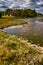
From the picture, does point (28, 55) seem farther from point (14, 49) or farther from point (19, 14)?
point (19, 14)

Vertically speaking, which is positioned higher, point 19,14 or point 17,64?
point 17,64

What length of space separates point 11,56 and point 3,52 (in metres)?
1.12

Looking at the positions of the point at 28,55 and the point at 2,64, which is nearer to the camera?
the point at 2,64

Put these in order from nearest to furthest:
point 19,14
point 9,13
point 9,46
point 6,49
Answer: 1. point 6,49
2. point 9,46
3. point 19,14
4. point 9,13

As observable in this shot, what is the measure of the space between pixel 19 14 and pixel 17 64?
154 metres

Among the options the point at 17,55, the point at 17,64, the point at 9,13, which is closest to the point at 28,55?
the point at 17,55

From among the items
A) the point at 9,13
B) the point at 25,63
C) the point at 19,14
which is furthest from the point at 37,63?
the point at 9,13

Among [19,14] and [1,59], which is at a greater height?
[1,59]

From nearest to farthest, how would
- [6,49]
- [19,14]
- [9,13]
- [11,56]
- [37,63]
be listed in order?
1. [37,63]
2. [11,56]
3. [6,49]
4. [19,14]
5. [9,13]

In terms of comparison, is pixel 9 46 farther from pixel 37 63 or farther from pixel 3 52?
pixel 37 63

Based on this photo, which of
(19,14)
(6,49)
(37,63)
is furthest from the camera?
(19,14)

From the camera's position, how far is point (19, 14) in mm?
171875

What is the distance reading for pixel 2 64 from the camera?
62.2 feet

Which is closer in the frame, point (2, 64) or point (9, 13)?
point (2, 64)
